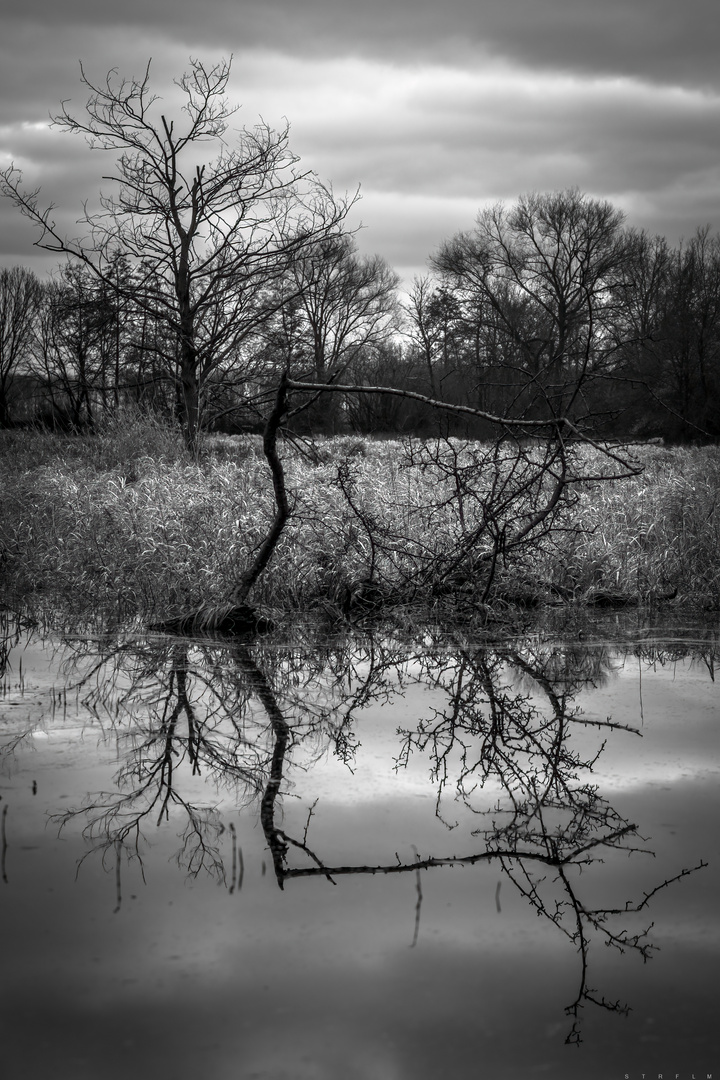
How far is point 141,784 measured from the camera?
3.35 metres

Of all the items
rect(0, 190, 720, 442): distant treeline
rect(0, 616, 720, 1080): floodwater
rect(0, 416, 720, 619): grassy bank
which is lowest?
rect(0, 616, 720, 1080): floodwater

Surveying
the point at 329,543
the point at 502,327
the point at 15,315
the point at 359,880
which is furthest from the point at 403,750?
the point at 15,315

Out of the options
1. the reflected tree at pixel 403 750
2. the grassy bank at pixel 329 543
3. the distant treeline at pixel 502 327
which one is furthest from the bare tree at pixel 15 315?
the reflected tree at pixel 403 750

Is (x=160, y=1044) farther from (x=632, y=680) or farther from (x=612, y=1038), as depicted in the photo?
(x=632, y=680)

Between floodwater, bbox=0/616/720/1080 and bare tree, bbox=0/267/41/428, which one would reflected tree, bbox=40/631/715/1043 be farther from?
bare tree, bbox=0/267/41/428

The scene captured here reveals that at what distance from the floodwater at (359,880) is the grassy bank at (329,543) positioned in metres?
2.24

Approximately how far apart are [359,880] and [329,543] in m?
4.85

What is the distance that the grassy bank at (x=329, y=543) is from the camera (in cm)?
699

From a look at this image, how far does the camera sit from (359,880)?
2617mm

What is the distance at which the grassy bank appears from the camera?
6.99 meters

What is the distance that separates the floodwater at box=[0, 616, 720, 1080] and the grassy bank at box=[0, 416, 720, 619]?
2.24m

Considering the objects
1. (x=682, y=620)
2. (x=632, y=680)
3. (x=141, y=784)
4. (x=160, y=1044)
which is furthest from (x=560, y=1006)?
(x=682, y=620)

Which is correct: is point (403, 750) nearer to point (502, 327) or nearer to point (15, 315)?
point (502, 327)

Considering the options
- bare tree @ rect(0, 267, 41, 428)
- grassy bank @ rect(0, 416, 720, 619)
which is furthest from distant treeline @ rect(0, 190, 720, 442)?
grassy bank @ rect(0, 416, 720, 619)
